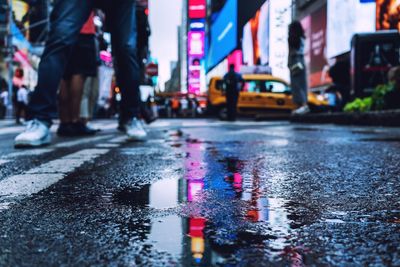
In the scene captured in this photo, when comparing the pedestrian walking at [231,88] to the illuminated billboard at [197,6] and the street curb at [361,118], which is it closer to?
the street curb at [361,118]

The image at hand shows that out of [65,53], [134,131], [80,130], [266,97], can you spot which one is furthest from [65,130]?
[266,97]

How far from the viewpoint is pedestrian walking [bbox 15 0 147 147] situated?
10.0 feet

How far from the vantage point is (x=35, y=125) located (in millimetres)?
3039

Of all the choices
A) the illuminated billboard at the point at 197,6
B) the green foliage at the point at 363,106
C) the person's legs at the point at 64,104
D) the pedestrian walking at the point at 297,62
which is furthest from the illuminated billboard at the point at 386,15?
the person's legs at the point at 64,104

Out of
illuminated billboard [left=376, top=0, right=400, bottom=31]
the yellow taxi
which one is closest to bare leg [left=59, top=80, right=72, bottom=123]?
the yellow taxi

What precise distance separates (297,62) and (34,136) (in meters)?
6.81

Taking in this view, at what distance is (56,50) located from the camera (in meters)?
3.20

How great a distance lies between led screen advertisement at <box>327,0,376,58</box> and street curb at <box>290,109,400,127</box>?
48.7 feet

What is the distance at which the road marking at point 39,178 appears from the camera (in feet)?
4.66

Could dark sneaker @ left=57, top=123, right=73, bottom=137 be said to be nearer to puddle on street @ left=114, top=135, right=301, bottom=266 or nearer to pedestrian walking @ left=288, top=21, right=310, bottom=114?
puddle on street @ left=114, top=135, right=301, bottom=266

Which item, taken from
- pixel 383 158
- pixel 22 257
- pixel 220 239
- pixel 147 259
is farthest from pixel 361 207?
pixel 383 158

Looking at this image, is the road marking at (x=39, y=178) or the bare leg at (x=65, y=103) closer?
the road marking at (x=39, y=178)

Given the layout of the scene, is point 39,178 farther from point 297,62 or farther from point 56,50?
point 297,62

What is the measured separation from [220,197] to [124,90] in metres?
2.62
